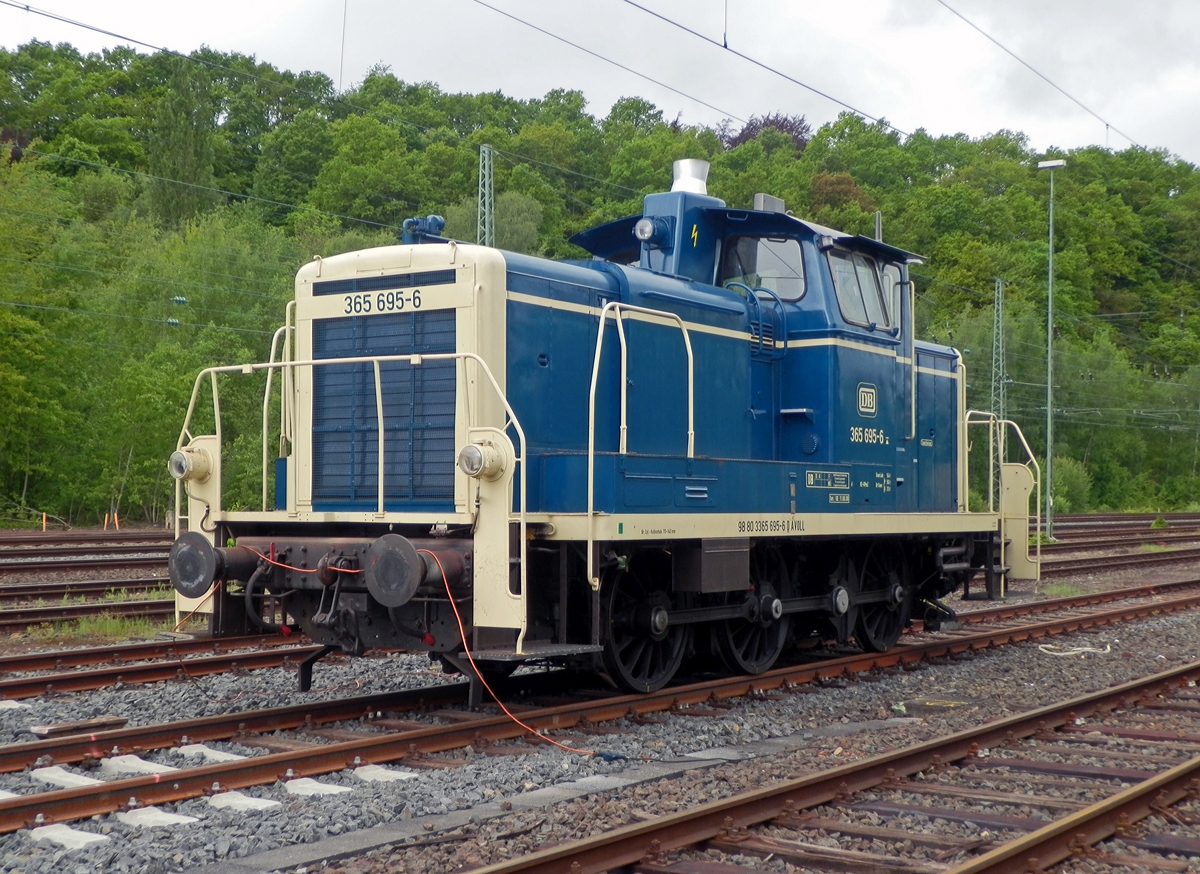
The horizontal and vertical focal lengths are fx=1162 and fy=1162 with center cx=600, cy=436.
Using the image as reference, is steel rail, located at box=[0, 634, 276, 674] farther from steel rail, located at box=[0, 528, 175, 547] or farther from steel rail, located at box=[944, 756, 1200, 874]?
steel rail, located at box=[0, 528, 175, 547]

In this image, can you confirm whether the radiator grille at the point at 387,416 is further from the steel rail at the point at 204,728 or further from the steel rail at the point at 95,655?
the steel rail at the point at 95,655

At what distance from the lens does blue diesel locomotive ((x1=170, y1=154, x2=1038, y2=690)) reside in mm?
6922

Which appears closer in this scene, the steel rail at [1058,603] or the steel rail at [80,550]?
the steel rail at [1058,603]

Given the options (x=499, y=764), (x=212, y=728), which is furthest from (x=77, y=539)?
(x=499, y=764)

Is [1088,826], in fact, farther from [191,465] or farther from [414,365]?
[191,465]

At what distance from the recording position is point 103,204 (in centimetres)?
5075

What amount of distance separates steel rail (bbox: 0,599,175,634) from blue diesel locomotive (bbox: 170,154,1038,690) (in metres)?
5.07

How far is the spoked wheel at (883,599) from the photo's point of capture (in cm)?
1054

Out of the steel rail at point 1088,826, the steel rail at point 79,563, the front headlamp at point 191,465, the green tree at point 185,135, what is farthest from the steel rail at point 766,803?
the green tree at point 185,135

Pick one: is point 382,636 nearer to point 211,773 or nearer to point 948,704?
point 211,773

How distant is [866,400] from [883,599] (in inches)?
75.8

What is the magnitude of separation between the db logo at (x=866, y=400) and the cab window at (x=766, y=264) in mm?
953

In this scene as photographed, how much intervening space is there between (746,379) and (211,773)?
5.20 m

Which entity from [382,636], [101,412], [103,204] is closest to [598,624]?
[382,636]
